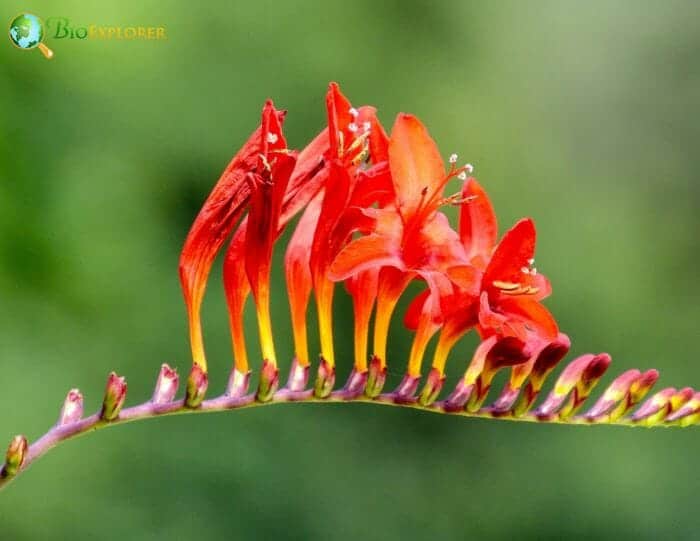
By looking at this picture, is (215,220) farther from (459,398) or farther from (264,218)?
(459,398)

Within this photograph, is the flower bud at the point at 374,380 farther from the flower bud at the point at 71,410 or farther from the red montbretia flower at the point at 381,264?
the flower bud at the point at 71,410

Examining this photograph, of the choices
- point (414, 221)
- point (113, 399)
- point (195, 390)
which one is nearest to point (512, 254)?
point (414, 221)

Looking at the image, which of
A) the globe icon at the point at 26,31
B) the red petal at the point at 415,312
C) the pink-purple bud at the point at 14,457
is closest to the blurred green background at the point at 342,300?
the globe icon at the point at 26,31

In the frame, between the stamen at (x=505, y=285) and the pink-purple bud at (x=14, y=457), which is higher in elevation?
the stamen at (x=505, y=285)

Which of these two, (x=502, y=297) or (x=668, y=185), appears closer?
(x=502, y=297)

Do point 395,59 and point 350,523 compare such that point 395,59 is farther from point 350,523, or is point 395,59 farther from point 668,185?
point 350,523

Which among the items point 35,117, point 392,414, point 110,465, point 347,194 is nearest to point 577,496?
point 392,414

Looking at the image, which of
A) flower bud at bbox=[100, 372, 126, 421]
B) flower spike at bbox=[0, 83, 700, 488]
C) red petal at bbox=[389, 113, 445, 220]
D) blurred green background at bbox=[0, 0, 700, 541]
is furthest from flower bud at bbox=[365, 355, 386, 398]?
blurred green background at bbox=[0, 0, 700, 541]
